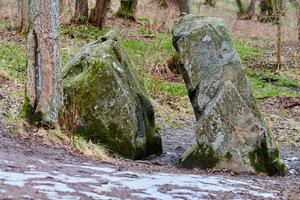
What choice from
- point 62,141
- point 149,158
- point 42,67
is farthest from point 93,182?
point 149,158

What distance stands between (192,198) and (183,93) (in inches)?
357

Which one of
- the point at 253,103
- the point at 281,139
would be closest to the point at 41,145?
the point at 253,103

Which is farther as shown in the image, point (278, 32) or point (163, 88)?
point (278, 32)

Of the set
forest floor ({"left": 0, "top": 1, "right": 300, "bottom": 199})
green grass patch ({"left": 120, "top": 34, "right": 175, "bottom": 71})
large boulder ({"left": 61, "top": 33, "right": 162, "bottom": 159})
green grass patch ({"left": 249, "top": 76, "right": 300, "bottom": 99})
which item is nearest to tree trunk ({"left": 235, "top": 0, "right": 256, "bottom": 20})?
forest floor ({"left": 0, "top": 1, "right": 300, "bottom": 199})

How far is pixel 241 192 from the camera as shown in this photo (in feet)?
21.2

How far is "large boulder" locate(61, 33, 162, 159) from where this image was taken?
356 inches

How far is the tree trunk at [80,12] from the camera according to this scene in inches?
798

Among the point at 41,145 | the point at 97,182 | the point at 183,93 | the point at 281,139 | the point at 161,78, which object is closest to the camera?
the point at 97,182

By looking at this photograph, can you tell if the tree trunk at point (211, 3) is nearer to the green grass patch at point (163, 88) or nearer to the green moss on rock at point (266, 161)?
the green grass patch at point (163, 88)

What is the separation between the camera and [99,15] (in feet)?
66.9

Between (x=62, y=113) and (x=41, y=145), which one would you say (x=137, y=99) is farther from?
(x=41, y=145)

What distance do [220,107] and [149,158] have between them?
1480 millimetres

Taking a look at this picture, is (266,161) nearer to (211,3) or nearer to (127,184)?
(127,184)

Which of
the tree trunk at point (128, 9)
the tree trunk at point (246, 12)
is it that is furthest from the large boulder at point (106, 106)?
the tree trunk at point (246, 12)
